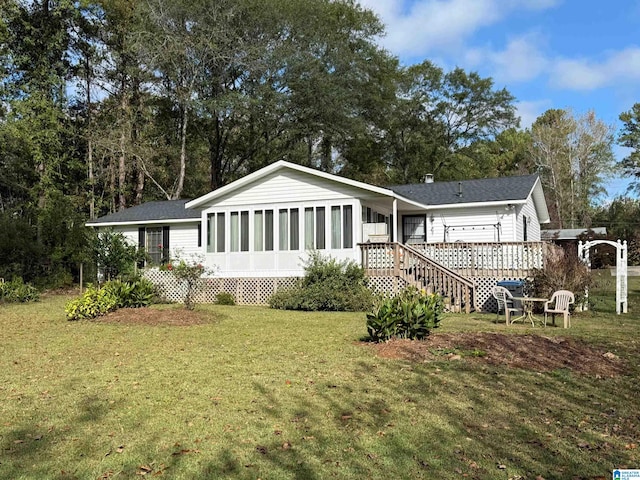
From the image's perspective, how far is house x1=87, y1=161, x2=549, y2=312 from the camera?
16.4 meters

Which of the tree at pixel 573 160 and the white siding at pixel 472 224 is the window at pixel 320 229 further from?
the tree at pixel 573 160

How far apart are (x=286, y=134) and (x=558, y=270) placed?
75.4ft

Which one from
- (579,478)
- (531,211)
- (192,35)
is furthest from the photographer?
(192,35)

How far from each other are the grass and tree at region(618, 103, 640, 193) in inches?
1821

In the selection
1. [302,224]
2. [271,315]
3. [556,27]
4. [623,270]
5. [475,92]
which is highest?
[475,92]

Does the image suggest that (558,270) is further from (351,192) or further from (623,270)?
(351,192)

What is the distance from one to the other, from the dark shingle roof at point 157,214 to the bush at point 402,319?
1347cm

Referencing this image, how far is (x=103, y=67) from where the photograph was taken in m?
32.8

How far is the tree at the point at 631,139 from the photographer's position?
47.0 meters

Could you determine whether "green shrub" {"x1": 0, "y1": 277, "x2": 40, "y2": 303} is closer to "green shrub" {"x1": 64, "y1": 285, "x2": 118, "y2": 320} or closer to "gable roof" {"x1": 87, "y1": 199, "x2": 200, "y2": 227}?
"gable roof" {"x1": 87, "y1": 199, "x2": 200, "y2": 227}

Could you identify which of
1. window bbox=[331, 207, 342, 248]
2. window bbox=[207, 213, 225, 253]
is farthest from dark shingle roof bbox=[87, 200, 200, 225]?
window bbox=[331, 207, 342, 248]

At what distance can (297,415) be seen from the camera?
4934mm

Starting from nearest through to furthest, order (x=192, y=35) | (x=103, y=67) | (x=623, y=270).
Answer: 1. (x=623, y=270)
2. (x=192, y=35)
3. (x=103, y=67)

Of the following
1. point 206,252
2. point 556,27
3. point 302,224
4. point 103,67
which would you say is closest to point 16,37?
point 103,67
